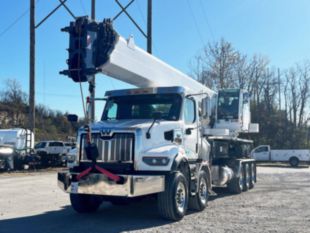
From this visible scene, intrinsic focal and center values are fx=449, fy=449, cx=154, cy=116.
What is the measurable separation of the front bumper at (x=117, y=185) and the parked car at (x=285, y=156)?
30469mm

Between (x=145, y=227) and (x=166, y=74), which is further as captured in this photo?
(x=166, y=74)

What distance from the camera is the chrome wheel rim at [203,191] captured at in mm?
11172

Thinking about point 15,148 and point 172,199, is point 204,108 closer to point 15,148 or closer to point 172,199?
point 172,199

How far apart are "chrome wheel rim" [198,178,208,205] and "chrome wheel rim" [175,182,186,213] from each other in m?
1.17

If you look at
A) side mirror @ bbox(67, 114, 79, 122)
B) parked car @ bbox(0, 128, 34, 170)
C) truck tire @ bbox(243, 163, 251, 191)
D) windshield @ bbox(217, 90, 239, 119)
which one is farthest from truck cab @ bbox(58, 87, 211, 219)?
parked car @ bbox(0, 128, 34, 170)

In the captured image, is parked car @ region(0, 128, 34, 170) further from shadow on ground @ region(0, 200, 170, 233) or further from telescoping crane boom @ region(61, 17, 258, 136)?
telescoping crane boom @ region(61, 17, 258, 136)

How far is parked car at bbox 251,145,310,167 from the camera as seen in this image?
39594 millimetres

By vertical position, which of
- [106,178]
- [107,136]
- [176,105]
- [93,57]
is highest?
[93,57]

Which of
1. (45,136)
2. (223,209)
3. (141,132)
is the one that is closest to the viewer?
(141,132)

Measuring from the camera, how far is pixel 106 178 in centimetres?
902

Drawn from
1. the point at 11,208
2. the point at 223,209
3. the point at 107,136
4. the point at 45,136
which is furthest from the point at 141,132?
the point at 45,136

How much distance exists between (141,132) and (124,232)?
207 cm

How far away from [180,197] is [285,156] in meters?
32.6

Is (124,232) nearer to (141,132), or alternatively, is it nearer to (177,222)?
(177,222)
